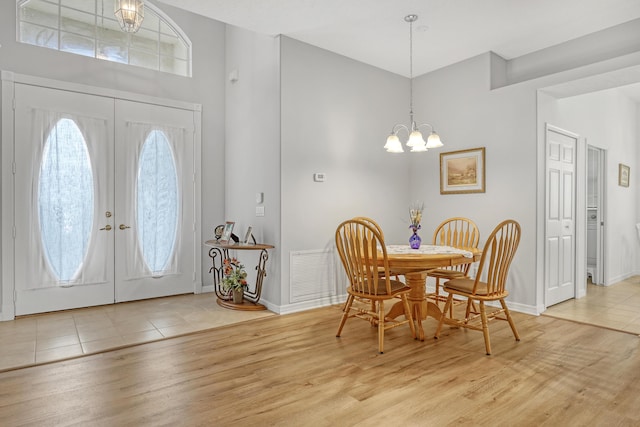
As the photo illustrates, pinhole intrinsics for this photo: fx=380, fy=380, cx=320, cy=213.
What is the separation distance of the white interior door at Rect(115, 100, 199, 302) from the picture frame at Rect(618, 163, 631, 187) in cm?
633

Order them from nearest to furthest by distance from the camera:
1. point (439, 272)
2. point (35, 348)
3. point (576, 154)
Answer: point (35, 348) < point (439, 272) < point (576, 154)

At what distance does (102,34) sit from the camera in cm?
432

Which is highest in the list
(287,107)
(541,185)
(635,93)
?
(635,93)

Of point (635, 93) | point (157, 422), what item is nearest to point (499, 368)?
point (157, 422)

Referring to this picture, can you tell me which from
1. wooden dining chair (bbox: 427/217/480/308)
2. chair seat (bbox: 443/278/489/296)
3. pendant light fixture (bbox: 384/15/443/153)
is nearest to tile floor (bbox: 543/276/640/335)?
wooden dining chair (bbox: 427/217/480/308)

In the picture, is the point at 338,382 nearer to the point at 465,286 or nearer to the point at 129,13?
the point at 465,286

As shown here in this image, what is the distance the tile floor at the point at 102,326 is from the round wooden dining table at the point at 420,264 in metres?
1.47

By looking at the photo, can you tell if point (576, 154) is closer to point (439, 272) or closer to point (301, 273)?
point (439, 272)

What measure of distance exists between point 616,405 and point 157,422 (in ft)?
8.11

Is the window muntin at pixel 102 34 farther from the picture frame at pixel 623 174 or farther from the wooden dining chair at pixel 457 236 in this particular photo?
the picture frame at pixel 623 174

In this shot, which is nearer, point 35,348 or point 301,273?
point 35,348

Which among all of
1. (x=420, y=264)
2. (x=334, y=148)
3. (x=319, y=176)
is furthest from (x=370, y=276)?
(x=334, y=148)

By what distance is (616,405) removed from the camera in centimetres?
Result: 210

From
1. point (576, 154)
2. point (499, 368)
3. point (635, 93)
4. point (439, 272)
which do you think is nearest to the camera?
point (499, 368)
